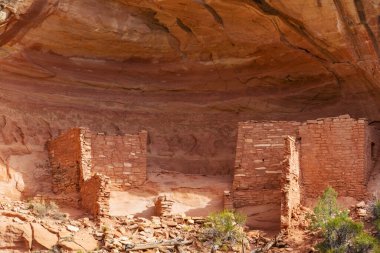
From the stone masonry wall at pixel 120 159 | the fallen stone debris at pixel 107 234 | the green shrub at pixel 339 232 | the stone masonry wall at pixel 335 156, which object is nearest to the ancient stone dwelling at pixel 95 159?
the stone masonry wall at pixel 120 159

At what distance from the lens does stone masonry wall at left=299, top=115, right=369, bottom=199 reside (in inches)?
619

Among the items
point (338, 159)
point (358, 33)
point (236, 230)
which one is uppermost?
point (358, 33)

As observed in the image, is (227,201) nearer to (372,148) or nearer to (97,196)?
(97,196)

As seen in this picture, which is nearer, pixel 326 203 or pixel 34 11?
pixel 326 203

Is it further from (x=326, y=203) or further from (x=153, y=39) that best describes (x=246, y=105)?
(x=326, y=203)

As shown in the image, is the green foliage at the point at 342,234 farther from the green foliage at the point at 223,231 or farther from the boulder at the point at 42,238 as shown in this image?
the boulder at the point at 42,238

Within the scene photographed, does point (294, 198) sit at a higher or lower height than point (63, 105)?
lower

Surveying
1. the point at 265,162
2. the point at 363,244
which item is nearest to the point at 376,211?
the point at 363,244

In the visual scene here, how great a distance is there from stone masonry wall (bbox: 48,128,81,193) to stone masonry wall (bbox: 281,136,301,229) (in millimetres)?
3910

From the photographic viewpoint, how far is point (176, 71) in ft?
60.7

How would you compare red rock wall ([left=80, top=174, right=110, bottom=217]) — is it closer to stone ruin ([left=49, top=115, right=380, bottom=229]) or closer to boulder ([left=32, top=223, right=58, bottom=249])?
stone ruin ([left=49, top=115, right=380, bottom=229])

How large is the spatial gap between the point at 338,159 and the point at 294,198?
146cm

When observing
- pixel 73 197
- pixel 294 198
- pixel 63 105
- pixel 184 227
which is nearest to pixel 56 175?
pixel 73 197

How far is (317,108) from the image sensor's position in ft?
60.9
